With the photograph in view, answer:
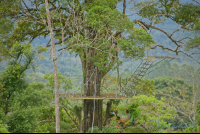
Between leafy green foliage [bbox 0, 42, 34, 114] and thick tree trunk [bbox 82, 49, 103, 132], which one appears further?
thick tree trunk [bbox 82, 49, 103, 132]

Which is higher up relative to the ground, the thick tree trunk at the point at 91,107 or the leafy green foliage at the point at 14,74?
the leafy green foliage at the point at 14,74

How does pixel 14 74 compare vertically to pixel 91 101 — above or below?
above

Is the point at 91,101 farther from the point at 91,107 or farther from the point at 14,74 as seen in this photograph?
the point at 14,74

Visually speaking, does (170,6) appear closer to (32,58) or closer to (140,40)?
(140,40)

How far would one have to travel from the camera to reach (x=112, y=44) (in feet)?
22.2

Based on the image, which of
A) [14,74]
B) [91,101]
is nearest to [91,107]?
[91,101]

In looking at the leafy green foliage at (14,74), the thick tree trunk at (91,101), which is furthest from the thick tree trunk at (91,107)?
the leafy green foliage at (14,74)

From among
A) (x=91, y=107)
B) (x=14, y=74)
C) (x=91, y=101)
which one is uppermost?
(x=14, y=74)

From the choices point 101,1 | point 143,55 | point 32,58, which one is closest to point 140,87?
point 143,55

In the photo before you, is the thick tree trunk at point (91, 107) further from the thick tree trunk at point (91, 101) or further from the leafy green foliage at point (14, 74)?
the leafy green foliage at point (14, 74)

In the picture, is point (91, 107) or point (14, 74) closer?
point (14, 74)

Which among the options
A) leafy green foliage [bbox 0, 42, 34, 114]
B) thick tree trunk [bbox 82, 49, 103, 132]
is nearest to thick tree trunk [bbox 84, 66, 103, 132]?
thick tree trunk [bbox 82, 49, 103, 132]

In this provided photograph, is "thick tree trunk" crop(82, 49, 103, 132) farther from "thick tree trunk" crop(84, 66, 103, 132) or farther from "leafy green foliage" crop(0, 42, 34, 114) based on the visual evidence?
"leafy green foliage" crop(0, 42, 34, 114)

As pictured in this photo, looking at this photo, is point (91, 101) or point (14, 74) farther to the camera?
point (91, 101)
